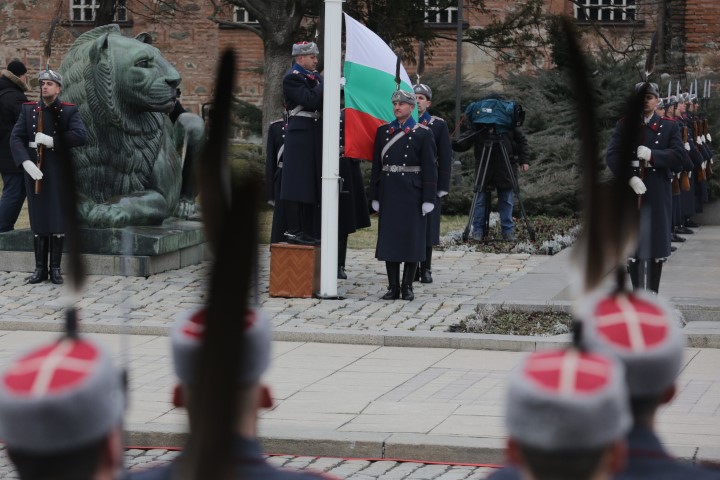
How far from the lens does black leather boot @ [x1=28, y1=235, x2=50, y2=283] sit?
1353 centimetres

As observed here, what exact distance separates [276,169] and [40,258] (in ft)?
7.61

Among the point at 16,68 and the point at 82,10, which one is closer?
the point at 16,68


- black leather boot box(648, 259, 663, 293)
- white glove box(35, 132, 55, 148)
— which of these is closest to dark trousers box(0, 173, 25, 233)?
white glove box(35, 132, 55, 148)

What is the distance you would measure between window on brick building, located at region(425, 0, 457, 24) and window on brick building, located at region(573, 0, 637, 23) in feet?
8.07

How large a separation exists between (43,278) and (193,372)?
11429 mm

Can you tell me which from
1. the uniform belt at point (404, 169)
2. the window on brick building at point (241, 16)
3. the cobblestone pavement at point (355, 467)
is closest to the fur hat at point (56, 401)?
the cobblestone pavement at point (355, 467)

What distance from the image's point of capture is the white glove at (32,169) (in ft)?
43.7

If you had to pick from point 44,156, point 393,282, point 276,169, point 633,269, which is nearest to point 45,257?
point 44,156

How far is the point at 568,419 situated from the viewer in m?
2.41

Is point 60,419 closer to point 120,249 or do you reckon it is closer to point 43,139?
point 43,139

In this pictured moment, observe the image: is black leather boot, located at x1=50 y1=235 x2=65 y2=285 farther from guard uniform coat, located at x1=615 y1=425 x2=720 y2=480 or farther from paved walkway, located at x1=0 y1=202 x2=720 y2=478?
guard uniform coat, located at x1=615 y1=425 x2=720 y2=480

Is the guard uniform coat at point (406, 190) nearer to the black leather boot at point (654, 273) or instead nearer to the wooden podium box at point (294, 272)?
the wooden podium box at point (294, 272)

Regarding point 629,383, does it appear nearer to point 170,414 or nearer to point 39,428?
point 39,428

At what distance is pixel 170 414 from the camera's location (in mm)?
8109
